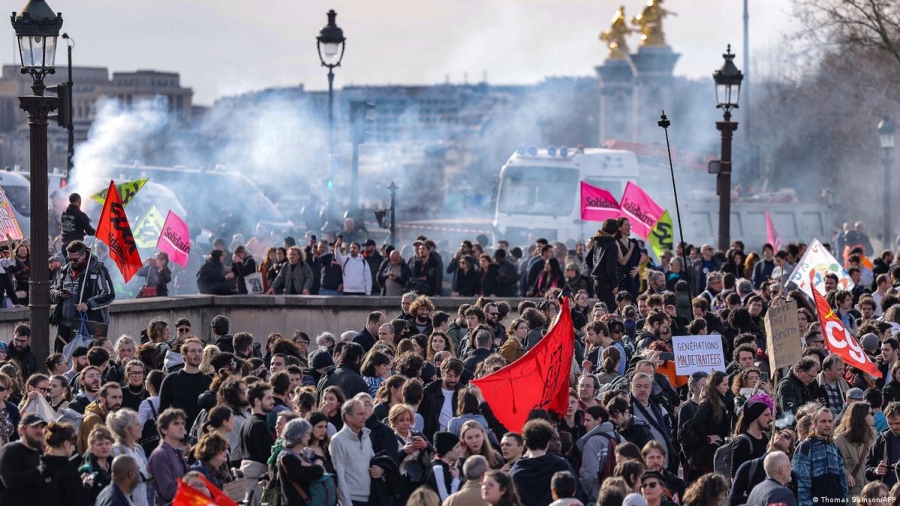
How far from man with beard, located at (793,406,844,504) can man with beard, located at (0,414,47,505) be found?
4699 mm

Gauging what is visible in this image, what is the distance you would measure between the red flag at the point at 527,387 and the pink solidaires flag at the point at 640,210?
42.4ft

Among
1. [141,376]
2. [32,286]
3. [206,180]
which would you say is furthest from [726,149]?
[206,180]

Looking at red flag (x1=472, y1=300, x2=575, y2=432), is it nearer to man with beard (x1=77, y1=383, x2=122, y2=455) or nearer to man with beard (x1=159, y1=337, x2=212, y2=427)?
man with beard (x1=159, y1=337, x2=212, y2=427)

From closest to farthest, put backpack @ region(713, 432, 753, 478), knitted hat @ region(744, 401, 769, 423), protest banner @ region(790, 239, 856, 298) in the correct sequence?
1. knitted hat @ region(744, 401, 769, 423)
2. backpack @ region(713, 432, 753, 478)
3. protest banner @ region(790, 239, 856, 298)

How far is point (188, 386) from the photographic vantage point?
14.1 m

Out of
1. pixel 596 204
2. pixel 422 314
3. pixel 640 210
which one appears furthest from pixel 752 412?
pixel 596 204

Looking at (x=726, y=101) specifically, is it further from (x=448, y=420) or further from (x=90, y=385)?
(x=90, y=385)

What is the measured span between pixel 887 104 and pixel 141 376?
149ft

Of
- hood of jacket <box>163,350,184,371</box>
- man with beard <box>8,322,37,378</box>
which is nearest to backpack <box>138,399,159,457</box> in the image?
hood of jacket <box>163,350,184,371</box>

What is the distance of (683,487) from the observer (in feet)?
40.3

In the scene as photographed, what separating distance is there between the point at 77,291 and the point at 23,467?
7.36 meters

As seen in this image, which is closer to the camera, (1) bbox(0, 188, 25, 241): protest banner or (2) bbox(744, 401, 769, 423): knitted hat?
(2) bbox(744, 401, 769, 423): knitted hat

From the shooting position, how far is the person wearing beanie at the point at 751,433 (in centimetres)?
1312

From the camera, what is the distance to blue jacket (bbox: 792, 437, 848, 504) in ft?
41.7
